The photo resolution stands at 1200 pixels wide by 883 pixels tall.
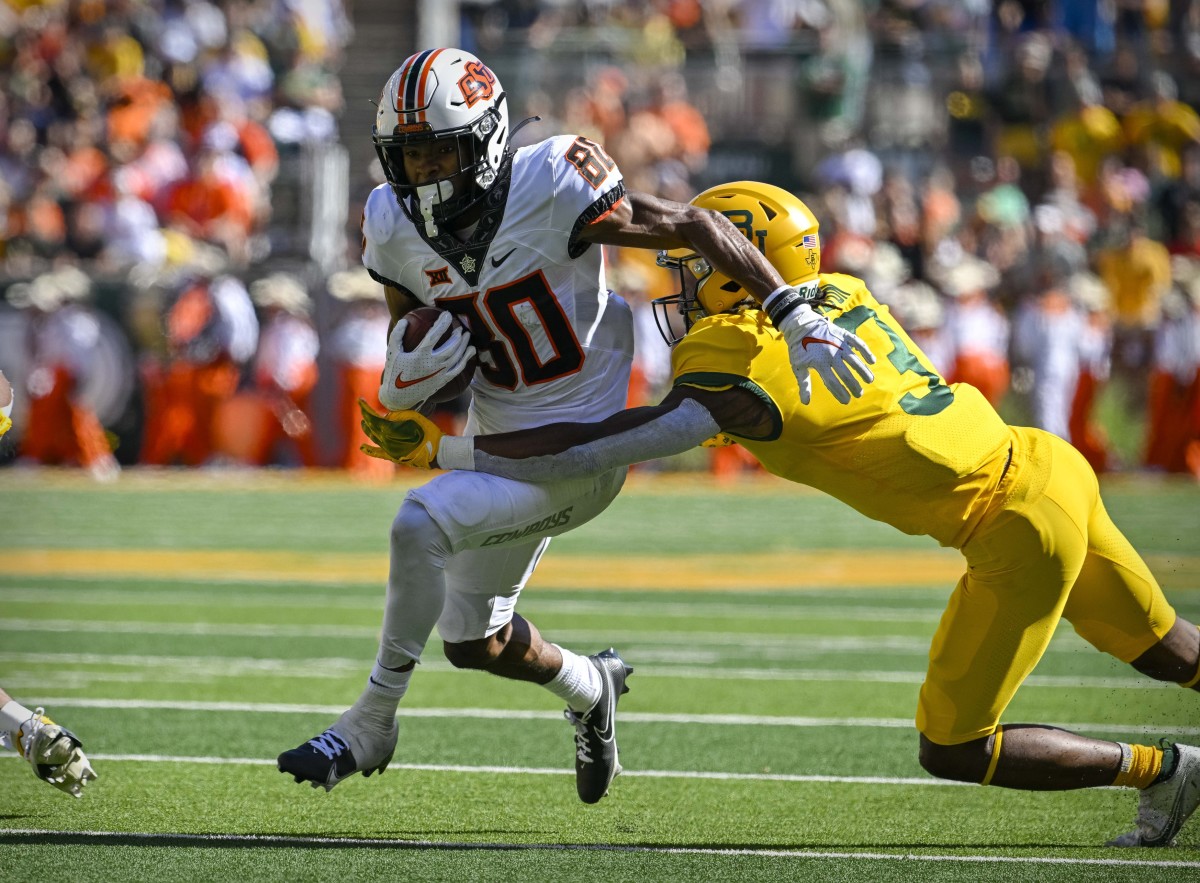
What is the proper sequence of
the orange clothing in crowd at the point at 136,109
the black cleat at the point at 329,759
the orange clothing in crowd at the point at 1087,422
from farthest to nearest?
the orange clothing in crowd at the point at 136,109 < the orange clothing in crowd at the point at 1087,422 < the black cleat at the point at 329,759

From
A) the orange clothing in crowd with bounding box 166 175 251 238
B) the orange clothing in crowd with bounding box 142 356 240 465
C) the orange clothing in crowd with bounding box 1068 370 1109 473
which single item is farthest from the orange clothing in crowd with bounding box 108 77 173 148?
the orange clothing in crowd with bounding box 1068 370 1109 473

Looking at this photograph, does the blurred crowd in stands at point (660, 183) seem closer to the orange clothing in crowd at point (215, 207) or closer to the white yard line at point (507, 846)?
the orange clothing in crowd at point (215, 207)

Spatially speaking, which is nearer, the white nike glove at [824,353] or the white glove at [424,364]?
the white nike glove at [824,353]

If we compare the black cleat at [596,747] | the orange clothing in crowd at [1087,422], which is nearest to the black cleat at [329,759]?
the black cleat at [596,747]

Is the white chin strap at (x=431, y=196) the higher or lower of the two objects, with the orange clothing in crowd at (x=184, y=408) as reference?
higher

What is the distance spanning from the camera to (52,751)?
4137mm

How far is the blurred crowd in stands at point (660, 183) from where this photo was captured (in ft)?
49.8

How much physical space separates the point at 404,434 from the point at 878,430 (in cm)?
113

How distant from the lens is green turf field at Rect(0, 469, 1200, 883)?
4070 millimetres

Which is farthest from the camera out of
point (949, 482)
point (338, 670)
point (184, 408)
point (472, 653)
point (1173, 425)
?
point (184, 408)

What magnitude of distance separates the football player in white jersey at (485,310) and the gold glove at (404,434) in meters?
0.05

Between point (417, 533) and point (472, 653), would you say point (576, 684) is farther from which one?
point (417, 533)

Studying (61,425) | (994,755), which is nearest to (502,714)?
(994,755)

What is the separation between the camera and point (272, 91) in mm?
18219
